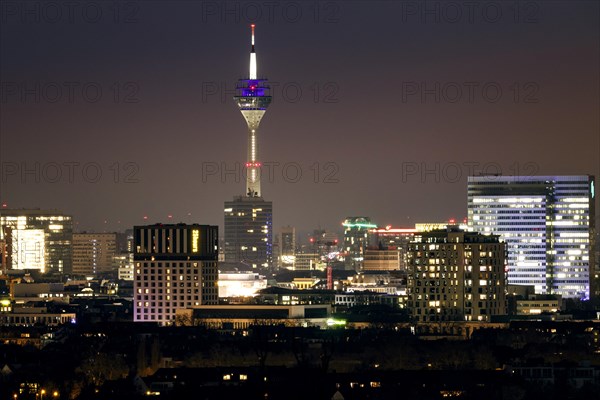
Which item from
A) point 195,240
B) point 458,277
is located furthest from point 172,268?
point 458,277

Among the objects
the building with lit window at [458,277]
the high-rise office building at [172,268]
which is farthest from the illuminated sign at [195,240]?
the building with lit window at [458,277]

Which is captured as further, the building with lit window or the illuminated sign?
the illuminated sign

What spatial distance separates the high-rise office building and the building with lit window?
62.2ft

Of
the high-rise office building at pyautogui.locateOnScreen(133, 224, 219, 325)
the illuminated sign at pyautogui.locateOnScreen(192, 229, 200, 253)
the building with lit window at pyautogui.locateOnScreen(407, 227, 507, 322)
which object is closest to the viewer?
the building with lit window at pyautogui.locateOnScreen(407, 227, 507, 322)

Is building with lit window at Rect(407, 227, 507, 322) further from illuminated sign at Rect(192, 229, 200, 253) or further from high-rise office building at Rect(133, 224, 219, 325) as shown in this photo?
illuminated sign at Rect(192, 229, 200, 253)

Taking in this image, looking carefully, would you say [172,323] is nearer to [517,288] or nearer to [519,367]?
[517,288]

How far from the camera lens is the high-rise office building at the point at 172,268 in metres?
179

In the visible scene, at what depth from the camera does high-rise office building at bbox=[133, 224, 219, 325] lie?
588 feet

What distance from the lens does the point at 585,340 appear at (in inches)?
5782

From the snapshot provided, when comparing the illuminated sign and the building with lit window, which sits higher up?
the illuminated sign

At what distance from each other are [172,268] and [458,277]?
23.8m

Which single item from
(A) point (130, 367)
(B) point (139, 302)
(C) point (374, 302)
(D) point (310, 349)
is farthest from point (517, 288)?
(A) point (130, 367)

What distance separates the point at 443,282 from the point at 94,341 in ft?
93.7

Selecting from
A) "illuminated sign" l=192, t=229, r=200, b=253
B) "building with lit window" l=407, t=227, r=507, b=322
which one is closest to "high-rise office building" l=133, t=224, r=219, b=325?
"illuminated sign" l=192, t=229, r=200, b=253
